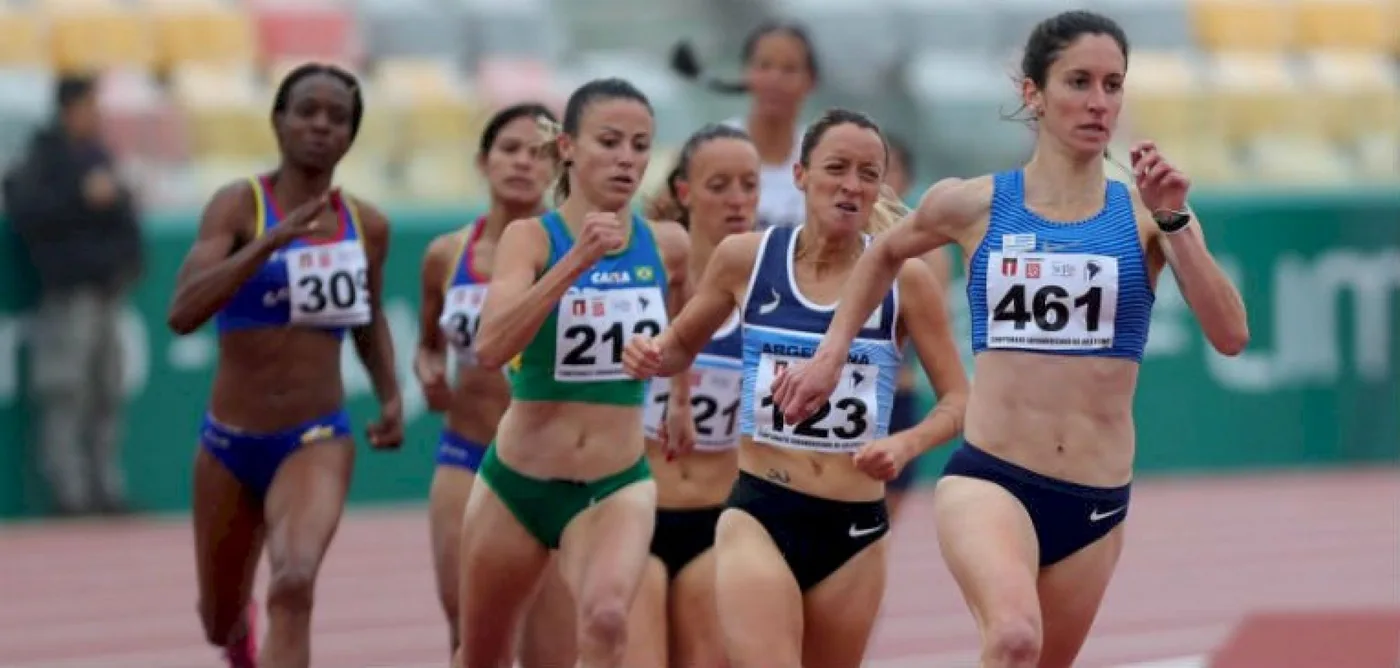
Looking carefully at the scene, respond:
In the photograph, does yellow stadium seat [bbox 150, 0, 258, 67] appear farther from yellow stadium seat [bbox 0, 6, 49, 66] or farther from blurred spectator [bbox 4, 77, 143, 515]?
blurred spectator [bbox 4, 77, 143, 515]

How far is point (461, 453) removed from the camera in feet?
29.7

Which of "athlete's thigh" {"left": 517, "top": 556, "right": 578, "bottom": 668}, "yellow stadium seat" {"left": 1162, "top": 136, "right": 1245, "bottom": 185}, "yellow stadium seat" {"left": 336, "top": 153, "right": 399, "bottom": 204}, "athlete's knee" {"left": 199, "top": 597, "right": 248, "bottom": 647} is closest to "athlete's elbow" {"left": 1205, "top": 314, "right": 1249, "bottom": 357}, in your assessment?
"athlete's thigh" {"left": 517, "top": 556, "right": 578, "bottom": 668}

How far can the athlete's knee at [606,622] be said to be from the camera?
7.41 meters

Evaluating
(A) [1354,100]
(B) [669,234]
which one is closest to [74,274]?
(B) [669,234]

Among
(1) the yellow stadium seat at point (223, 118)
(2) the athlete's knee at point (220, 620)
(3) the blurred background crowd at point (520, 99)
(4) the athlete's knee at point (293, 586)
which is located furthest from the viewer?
(1) the yellow stadium seat at point (223, 118)

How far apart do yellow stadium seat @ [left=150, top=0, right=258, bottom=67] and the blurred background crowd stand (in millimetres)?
16

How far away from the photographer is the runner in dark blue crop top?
8648mm

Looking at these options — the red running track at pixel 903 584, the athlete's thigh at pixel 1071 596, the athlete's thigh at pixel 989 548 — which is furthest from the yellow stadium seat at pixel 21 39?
the athlete's thigh at pixel 1071 596

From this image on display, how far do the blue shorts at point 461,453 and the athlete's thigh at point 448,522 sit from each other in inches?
0.8

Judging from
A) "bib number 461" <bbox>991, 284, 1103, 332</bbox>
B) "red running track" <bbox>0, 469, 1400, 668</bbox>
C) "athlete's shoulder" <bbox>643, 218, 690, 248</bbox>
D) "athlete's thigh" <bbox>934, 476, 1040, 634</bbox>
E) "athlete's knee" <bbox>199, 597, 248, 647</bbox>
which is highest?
"athlete's shoulder" <bbox>643, 218, 690, 248</bbox>

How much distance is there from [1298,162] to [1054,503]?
1284 cm

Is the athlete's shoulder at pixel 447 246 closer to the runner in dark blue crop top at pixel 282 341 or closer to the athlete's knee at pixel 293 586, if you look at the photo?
the runner in dark blue crop top at pixel 282 341

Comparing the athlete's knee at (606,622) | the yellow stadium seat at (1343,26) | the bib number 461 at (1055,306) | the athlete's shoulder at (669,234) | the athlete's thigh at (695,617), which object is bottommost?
the athlete's thigh at (695,617)

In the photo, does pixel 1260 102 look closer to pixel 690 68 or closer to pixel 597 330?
pixel 690 68
